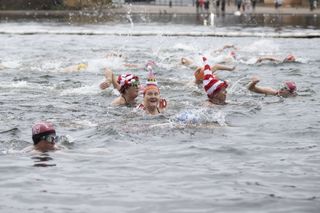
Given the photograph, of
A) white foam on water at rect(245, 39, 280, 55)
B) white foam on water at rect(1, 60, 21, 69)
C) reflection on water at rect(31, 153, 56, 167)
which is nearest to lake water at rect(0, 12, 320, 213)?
reflection on water at rect(31, 153, 56, 167)

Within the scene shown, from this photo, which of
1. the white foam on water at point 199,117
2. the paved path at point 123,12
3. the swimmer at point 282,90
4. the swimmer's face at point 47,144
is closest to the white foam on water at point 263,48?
the swimmer at point 282,90

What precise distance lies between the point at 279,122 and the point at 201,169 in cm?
365

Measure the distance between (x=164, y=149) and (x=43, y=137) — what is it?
6.00ft

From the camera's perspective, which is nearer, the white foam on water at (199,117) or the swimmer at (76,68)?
the white foam on water at (199,117)

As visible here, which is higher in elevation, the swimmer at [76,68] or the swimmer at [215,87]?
the swimmer at [215,87]

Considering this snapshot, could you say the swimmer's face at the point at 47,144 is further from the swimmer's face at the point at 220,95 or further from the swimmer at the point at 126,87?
the swimmer's face at the point at 220,95

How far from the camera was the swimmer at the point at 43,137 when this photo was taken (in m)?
9.93

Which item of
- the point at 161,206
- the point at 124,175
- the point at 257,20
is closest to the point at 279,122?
the point at 124,175

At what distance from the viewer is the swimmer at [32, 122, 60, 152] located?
993 centimetres

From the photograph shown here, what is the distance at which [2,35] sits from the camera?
3516 centimetres

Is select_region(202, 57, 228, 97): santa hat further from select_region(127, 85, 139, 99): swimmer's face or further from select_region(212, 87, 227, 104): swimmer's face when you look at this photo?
select_region(127, 85, 139, 99): swimmer's face

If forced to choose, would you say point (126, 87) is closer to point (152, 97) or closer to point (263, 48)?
point (152, 97)

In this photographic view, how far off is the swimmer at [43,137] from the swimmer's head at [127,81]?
154 inches

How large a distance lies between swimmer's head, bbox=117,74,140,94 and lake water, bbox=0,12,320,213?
53cm
